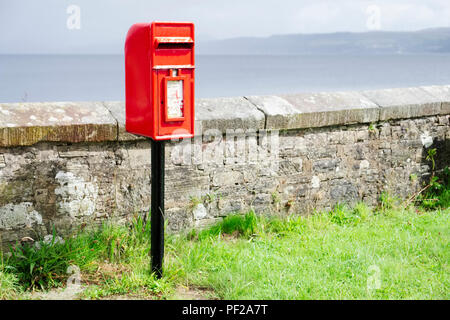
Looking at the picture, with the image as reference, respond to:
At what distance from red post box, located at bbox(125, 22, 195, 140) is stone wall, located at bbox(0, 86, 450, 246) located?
0.66 metres

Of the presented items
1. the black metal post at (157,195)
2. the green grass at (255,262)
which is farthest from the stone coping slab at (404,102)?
the black metal post at (157,195)

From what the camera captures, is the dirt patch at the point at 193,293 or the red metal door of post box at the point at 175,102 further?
the dirt patch at the point at 193,293

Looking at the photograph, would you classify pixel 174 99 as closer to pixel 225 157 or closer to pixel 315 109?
pixel 225 157

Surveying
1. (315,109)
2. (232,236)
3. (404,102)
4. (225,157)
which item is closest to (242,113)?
(225,157)

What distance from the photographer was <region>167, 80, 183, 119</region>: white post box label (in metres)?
3.14

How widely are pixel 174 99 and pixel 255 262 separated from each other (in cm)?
141

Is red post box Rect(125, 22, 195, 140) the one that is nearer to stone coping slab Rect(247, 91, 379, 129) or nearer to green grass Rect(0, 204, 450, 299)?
green grass Rect(0, 204, 450, 299)

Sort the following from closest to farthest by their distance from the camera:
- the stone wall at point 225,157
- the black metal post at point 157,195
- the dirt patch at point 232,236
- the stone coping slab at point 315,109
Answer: the black metal post at point 157,195
the stone wall at point 225,157
the dirt patch at point 232,236
the stone coping slab at point 315,109

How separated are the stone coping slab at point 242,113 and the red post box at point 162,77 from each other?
0.62 m

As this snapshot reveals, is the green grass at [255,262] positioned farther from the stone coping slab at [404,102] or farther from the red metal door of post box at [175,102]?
the stone coping slab at [404,102]

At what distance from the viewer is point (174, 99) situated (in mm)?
3162

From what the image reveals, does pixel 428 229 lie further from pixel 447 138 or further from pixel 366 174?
pixel 447 138

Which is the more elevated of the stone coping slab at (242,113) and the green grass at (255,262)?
the stone coping slab at (242,113)

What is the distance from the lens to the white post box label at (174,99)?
124 inches
